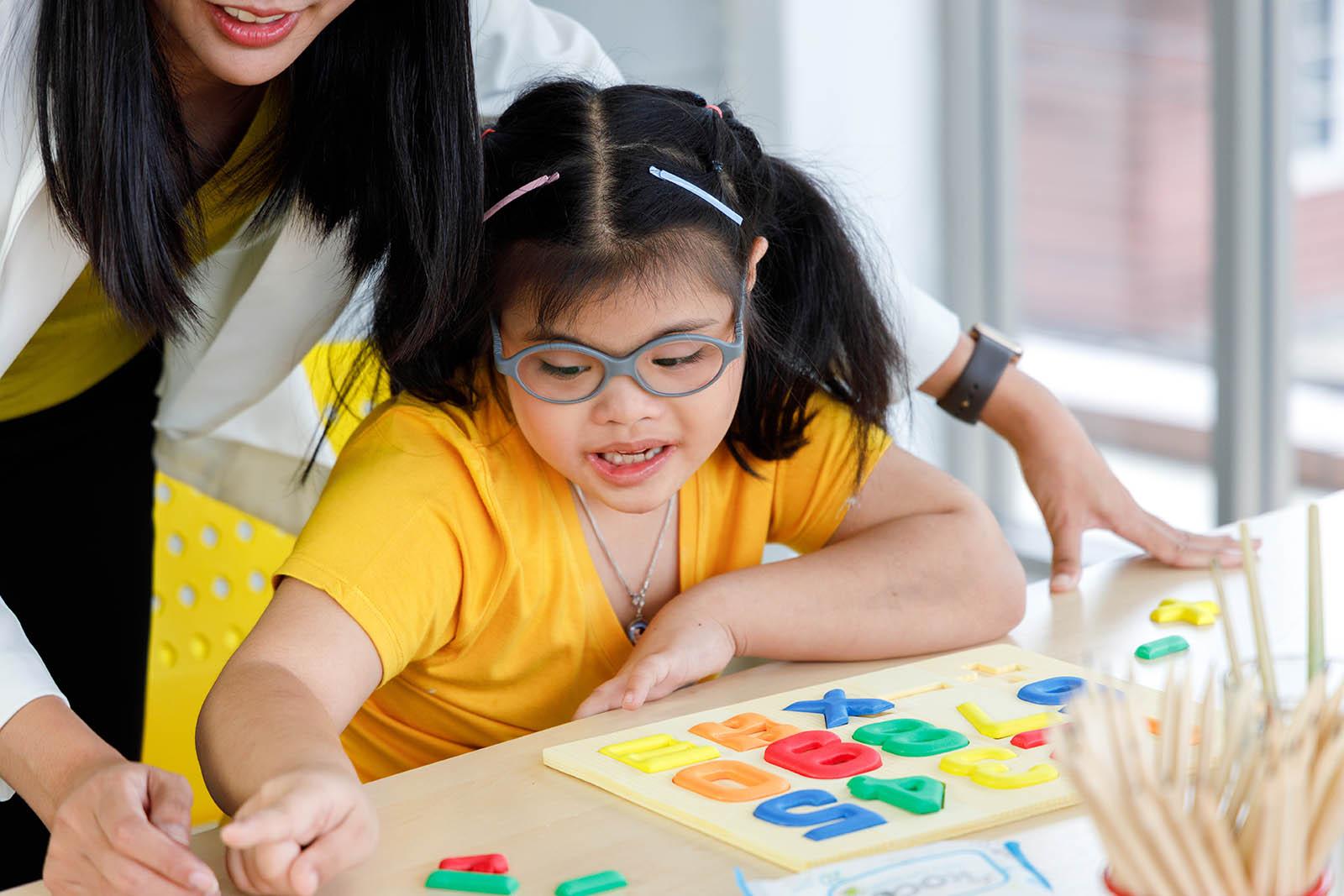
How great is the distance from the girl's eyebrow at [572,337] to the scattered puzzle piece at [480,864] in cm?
36

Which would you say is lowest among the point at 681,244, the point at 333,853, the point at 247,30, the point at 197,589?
the point at 197,589

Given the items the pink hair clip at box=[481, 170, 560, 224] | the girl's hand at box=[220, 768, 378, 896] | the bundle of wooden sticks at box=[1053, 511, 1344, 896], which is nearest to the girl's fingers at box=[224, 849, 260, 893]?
the girl's hand at box=[220, 768, 378, 896]

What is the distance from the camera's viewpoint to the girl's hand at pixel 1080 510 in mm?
1112

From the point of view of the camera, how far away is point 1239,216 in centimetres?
213

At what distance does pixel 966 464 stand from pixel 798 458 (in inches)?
65.1

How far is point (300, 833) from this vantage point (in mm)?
622

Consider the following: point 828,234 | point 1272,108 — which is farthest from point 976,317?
point 828,234

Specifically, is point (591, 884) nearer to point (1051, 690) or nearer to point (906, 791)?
point (906, 791)

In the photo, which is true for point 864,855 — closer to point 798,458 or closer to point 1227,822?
point 1227,822

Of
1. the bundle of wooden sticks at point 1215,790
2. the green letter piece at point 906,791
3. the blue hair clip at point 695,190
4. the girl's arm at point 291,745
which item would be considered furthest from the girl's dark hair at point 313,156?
the bundle of wooden sticks at point 1215,790

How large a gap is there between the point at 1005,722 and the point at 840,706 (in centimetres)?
9

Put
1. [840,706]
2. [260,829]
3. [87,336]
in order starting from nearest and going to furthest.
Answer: [260,829] → [840,706] → [87,336]

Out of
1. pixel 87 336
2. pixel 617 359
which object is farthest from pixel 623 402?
pixel 87 336

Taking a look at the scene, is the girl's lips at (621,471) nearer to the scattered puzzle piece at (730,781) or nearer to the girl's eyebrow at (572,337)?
the girl's eyebrow at (572,337)
